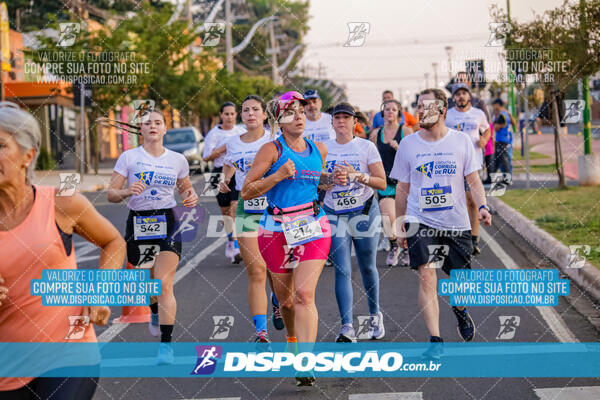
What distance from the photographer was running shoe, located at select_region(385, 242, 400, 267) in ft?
36.7

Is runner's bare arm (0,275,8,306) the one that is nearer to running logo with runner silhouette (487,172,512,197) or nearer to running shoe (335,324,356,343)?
running shoe (335,324,356,343)

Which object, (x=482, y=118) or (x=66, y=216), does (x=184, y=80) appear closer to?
(x=482, y=118)

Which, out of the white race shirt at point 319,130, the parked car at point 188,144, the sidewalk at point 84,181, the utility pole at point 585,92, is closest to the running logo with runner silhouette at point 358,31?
the white race shirt at point 319,130

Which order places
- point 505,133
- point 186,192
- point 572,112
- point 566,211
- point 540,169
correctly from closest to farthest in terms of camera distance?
point 186,192 < point 572,112 < point 566,211 < point 505,133 < point 540,169

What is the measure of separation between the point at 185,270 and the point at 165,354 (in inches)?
184

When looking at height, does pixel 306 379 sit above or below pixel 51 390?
below

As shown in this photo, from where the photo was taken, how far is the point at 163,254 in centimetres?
695

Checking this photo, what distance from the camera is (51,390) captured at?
339cm

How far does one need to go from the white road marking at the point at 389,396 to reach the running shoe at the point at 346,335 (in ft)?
4.16

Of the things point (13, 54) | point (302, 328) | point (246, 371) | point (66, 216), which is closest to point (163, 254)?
point (246, 371)

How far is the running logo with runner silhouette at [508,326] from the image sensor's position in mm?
7285

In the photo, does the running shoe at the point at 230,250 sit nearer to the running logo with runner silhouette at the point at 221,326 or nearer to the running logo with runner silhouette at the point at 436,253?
the running logo with runner silhouette at the point at 221,326

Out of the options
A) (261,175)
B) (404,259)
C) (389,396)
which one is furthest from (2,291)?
(404,259)

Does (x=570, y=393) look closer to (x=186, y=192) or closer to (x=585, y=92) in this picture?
(x=186, y=192)
